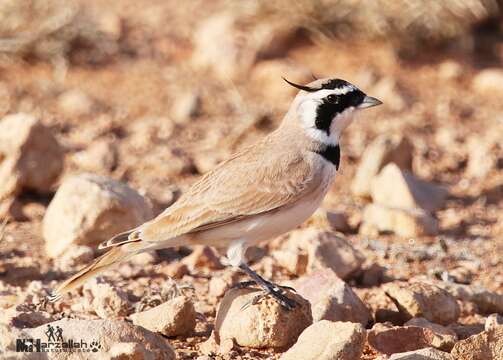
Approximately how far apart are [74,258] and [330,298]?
1.82 metres

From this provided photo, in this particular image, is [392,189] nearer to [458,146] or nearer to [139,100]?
[458,146]

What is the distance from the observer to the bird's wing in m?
5.20

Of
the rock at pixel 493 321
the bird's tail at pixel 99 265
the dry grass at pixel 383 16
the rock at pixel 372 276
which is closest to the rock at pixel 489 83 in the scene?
the dry grass at pixel 383 16

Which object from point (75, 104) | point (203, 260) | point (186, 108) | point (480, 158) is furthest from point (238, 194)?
point (75, 104)

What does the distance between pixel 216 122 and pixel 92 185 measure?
303cm

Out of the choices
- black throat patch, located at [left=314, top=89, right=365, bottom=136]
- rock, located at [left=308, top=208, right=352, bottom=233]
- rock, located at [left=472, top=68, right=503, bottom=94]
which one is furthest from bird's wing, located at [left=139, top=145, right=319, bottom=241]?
rock, located at [left=472, top=68, right=503, bottom=94]

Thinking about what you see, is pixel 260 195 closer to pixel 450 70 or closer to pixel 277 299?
pixel 277 299

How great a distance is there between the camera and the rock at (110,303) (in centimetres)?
535

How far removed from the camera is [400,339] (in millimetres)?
4914

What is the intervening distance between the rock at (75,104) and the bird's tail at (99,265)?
4.11 m

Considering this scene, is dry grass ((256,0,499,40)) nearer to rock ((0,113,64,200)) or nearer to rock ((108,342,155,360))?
rock ((0,113,64,200))

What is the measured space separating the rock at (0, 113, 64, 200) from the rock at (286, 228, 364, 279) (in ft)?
7.14

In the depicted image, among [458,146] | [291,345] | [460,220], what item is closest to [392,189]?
[460,220]

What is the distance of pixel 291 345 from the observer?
4945 millimetres
